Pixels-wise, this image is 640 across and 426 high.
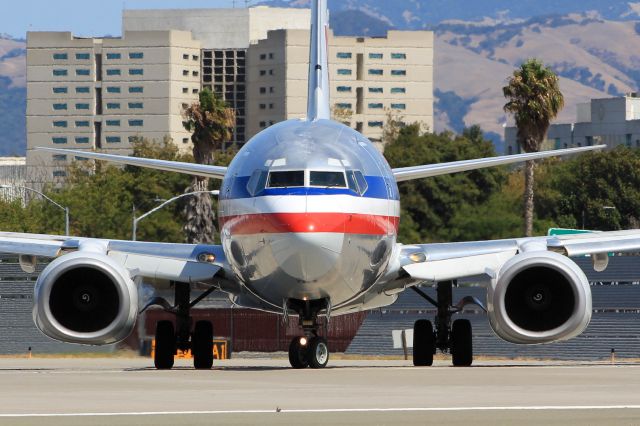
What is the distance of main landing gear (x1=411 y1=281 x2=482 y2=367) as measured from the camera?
33.0 m

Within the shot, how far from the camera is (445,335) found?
3359 cm

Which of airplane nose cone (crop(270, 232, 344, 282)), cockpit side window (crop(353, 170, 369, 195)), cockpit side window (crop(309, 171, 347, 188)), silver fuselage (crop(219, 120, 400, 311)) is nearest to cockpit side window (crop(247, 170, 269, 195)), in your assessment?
silver fuselage (crop(219, 120, 400, 311))

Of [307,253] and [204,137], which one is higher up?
[204,137]

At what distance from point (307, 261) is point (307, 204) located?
930mm

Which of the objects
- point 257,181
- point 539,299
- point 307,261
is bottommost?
point 539,299

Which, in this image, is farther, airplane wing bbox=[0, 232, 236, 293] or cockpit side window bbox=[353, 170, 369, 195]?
airplane wing bbox=[0, 232, 236, 293]

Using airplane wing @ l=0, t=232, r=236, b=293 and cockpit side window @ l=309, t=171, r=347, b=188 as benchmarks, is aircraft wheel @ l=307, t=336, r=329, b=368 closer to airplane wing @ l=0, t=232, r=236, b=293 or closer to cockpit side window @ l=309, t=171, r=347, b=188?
airplane wing @ l=0, t=232, r=236, b=293

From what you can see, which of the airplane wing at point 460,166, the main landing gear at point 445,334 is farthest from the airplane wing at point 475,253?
the main landing gear at point 445,334

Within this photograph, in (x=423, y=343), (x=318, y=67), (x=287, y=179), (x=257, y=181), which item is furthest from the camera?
(x=318, y=67)

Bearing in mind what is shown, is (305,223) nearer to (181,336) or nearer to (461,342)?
(181,336)

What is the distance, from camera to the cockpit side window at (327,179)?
2753cm

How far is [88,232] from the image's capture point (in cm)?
12369

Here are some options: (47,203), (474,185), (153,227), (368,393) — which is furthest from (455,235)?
(368,393)

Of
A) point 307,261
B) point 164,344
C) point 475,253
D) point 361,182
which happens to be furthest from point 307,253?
point 164,344
